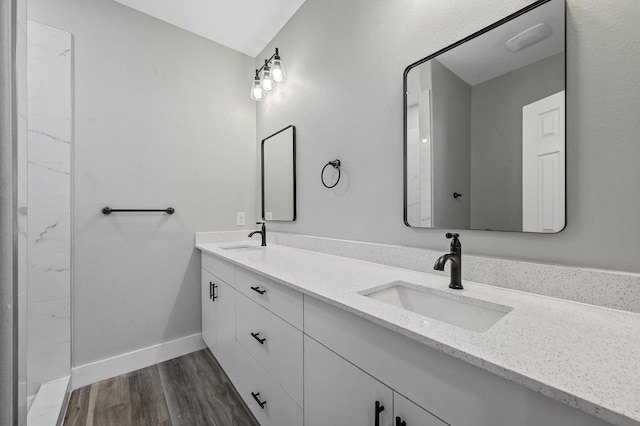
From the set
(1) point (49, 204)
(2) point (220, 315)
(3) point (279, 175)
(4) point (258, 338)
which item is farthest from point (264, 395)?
(1) point (49, 204)

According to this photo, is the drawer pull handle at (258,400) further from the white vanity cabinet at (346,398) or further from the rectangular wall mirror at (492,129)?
the rectangular wall mirror at (492,129)

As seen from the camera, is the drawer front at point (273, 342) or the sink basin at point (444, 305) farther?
the drawer front at point (273, 342)

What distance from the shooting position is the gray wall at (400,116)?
778mm

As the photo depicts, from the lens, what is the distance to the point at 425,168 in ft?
4.04

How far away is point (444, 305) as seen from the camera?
96cm

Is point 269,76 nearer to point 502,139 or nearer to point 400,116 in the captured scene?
point 400,116

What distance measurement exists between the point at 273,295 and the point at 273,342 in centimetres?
20

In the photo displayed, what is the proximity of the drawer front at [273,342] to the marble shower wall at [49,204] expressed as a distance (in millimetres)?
1180

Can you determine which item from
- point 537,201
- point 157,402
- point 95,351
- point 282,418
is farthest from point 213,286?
point 537,201

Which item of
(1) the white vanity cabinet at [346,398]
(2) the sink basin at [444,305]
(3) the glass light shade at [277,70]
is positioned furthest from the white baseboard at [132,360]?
(3) the glass light shade at [277,70]

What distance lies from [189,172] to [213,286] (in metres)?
0.95

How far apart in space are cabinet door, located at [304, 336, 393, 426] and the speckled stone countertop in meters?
0.18

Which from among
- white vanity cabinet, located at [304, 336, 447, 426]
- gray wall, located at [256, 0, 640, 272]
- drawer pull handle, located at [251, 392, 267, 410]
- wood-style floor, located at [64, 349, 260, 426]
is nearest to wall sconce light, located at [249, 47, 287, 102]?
gray wall, located at [256, 0, 640, 272]

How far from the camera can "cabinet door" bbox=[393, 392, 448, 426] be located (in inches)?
24.0
